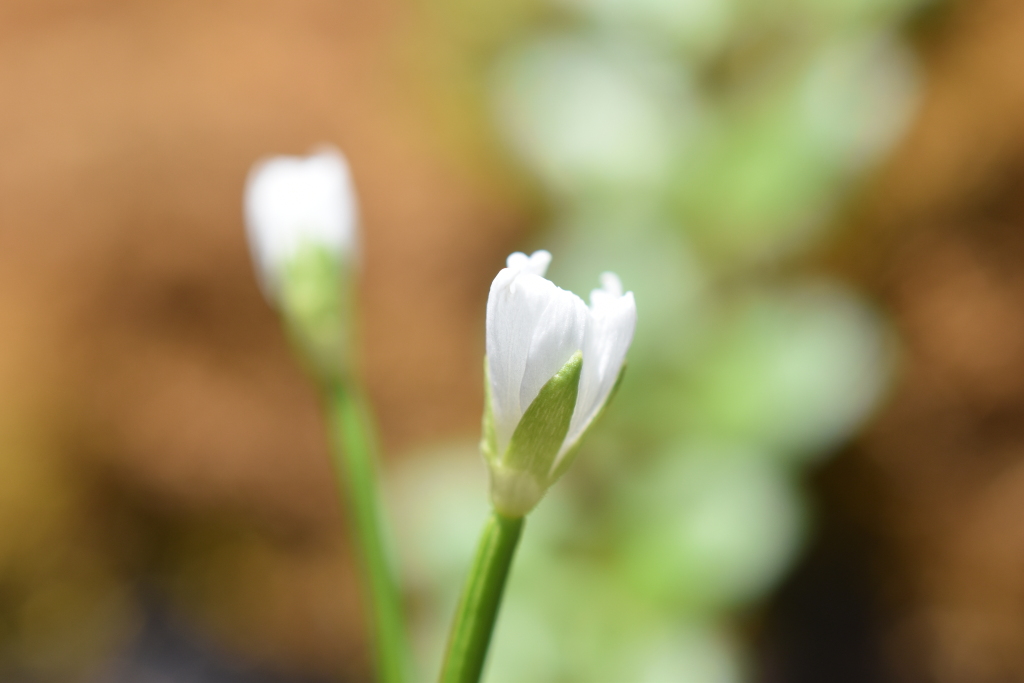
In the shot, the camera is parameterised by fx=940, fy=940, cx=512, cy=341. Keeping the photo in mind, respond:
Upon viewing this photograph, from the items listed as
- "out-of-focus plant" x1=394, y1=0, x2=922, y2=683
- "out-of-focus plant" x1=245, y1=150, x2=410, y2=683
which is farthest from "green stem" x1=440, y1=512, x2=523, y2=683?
"out-of-focus plant" x1=394, y1=0, x2=922, y2=683

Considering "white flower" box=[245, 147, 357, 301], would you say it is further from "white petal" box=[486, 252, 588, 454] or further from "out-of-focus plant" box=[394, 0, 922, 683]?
"out-of-focus plant" box=[394, 0, 922, 683]

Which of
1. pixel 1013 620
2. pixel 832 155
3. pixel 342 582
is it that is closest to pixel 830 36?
pixel 832 155

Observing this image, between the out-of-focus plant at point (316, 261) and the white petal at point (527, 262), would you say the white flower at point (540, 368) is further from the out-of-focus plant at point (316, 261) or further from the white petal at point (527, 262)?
the out-of-focus plant at point (316, 261)

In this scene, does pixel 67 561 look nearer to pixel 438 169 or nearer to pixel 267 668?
pixel 267 668

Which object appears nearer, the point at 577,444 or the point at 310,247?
the point at 577,444

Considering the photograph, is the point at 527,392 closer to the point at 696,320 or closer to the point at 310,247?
the point at 310,247

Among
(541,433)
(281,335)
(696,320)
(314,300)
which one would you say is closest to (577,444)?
(541,433)
